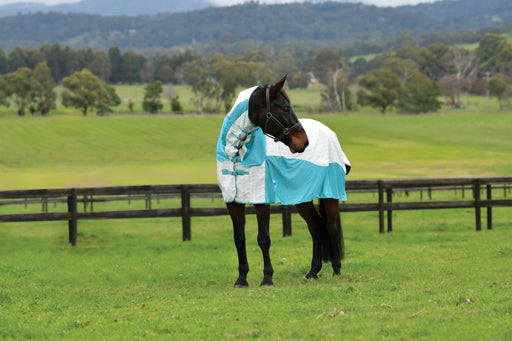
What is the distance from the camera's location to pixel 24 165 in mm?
43906

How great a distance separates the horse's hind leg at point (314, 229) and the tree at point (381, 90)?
91.5 metres

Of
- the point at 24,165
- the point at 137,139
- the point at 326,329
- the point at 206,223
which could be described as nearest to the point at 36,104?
the point at 137,139

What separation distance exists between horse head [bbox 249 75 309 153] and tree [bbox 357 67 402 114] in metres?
93.1

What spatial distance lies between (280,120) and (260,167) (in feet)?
2.56

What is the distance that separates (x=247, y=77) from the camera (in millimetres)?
110562

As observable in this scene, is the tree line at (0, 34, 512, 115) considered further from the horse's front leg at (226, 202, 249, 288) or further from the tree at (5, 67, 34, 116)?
the horse's front leg at (226, 202, 249, 288)

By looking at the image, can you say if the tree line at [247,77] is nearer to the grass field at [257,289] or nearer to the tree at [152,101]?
the tree at [152,101]

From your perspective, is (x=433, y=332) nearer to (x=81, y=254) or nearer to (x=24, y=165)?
(x=81, y=254)

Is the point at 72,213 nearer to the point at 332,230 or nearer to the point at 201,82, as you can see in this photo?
the point at 332,230

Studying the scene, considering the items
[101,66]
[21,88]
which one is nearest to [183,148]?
[21,88]

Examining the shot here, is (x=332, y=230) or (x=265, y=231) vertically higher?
(x=265, y=231)

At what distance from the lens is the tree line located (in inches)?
3777

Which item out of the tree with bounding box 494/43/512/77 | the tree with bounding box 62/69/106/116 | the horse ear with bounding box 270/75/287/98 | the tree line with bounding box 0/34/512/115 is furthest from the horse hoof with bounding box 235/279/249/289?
the tree with bounding box 494/43/512/77

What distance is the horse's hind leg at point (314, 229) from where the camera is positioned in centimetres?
809
